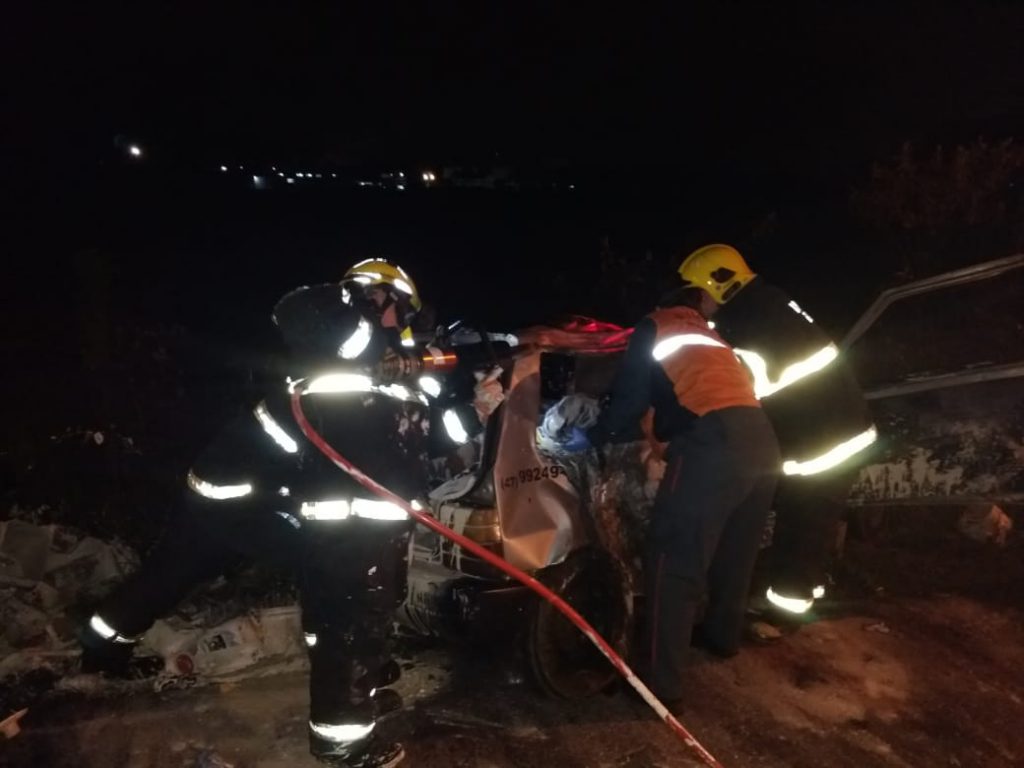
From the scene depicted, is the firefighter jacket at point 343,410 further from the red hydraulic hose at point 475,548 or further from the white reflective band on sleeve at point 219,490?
the white reflective band on sleeve at point 219,490

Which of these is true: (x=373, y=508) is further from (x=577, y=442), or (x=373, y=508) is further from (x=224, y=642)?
(x=224, y=642)

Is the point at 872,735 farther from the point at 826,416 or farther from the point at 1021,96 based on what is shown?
the point at 1021,96

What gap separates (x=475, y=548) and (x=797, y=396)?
2.05 meters

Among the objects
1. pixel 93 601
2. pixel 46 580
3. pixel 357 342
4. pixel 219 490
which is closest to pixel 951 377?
pixel 357 342

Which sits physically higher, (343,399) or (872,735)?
(343,399)

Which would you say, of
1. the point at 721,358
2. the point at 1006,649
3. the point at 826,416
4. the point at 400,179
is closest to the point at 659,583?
the point at 721,358

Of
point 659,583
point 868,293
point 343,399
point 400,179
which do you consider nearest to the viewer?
point 343,399

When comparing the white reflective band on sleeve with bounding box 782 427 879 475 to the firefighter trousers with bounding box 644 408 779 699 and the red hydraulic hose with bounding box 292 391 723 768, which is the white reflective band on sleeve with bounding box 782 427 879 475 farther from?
the red hydraulic hose with bounding box 292 391 723 768

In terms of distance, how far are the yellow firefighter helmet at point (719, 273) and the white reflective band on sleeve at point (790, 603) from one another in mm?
1583

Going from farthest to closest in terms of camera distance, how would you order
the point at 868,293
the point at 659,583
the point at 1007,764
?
the point at 868,293
the point at 659,583
the point at 1007,764

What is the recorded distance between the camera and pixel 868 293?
996cm

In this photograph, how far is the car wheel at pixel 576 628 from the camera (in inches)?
141

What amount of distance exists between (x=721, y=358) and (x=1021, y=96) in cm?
1454

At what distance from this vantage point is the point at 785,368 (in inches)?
169
